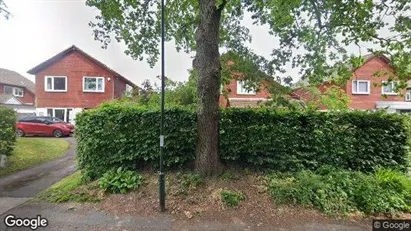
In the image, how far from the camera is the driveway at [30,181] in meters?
6.35

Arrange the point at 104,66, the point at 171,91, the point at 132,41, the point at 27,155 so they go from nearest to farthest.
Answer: the point at 132,41 → the point at 27,155 → the point at 171,91 → the point at 104,66

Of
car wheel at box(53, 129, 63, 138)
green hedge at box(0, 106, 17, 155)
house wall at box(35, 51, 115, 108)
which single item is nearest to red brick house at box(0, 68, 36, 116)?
house wall at box(35, 51, 115, 108)

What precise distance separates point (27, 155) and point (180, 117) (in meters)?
8.00

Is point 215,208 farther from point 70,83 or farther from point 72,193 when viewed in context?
point 70,83

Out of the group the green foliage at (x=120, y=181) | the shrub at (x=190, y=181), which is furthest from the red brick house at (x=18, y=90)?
the shrub at (x=190, y=181)

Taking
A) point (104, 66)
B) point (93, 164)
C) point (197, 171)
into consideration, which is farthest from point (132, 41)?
Answer: point (104, 66)

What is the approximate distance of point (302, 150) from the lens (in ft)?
24.3

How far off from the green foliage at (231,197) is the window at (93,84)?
22.5 meters

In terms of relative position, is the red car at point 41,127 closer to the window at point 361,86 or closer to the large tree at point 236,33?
the large tree at point 236,33

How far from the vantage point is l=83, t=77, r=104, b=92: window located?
84.0 ft

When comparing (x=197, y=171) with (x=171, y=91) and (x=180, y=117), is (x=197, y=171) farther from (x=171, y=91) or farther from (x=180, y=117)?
(x=171, y=91)

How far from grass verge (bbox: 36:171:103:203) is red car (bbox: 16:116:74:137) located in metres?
13.9

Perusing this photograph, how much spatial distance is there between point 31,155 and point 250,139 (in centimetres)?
948

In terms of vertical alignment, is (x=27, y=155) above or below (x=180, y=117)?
below
